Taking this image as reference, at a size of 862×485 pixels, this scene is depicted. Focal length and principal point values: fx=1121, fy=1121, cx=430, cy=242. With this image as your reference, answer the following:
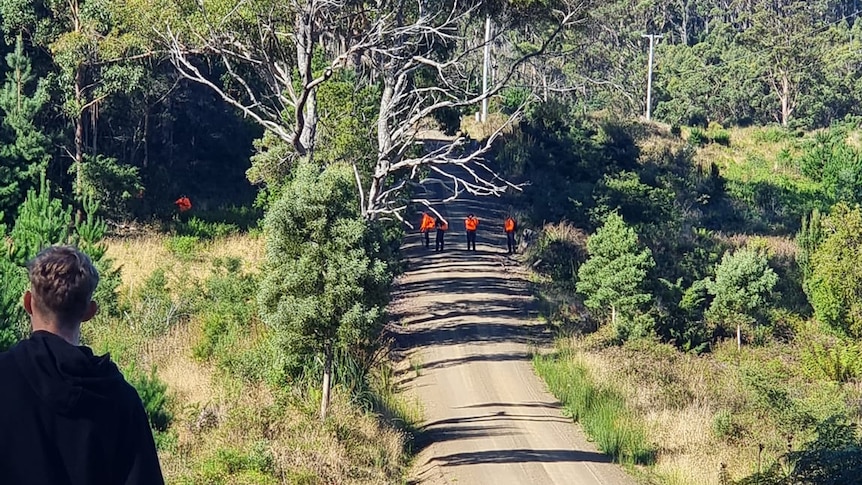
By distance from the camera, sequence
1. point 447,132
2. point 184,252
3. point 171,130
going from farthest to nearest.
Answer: point 171,130
point 447,132
point 184,252

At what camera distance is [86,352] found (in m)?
3.64

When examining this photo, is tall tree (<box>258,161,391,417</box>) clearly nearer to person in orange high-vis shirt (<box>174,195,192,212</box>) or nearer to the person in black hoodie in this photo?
the person in black hoodie

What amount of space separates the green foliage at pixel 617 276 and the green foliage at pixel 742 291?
323cm

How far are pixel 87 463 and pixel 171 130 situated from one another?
39.4m

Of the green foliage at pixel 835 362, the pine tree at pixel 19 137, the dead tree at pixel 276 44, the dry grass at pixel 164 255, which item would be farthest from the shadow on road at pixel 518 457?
the pine tree at pixel 19 137

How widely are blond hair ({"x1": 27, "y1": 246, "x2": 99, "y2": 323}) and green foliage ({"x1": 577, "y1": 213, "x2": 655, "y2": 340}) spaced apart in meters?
22.8

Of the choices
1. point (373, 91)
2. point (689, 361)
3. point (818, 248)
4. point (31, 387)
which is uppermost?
point (373, 91)

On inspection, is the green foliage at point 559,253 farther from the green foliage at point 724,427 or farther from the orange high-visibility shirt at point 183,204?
the green foliage at point 724,427

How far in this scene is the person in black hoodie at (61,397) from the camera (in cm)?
358

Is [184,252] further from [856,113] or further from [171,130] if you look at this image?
[856,113]

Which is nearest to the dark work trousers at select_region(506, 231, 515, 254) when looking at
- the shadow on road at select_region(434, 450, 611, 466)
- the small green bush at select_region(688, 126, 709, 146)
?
the shadow on road at select_region(434, 450, 611, 466)

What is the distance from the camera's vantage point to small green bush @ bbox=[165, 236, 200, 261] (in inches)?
1225

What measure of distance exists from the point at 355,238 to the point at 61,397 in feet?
38.1

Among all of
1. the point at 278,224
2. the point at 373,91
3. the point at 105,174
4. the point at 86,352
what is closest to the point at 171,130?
the point at 105,174
